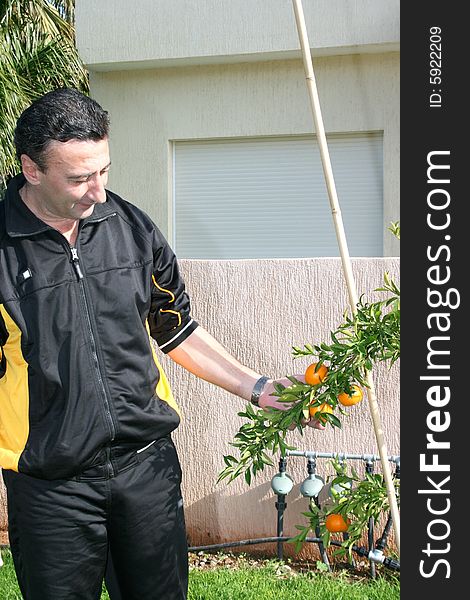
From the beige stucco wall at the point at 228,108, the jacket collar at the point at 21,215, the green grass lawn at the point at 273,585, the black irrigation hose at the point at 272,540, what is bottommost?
the green grass lawn at the point at 273,585

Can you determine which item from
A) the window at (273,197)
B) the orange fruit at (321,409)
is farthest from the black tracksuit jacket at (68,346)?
the window at (273,197)

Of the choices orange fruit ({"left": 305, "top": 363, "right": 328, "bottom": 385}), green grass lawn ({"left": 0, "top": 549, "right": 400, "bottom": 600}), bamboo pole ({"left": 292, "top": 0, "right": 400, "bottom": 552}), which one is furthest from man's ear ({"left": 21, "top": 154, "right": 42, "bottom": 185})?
green grass lawn ({"left": 0, "top": 549, "right": 400, "bottom": 600})

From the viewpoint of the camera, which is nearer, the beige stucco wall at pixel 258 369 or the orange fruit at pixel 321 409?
the orange fruit at pixel 321 409

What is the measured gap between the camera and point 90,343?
184 centimetres

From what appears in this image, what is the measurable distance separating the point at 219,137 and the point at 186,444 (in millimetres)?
4247

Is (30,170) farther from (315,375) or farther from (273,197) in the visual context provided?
(273,197)

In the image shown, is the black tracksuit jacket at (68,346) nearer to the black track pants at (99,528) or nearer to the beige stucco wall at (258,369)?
the black track pants at (99,528)

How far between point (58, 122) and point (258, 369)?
7.24 feet

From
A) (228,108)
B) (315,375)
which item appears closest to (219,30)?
(228,108)

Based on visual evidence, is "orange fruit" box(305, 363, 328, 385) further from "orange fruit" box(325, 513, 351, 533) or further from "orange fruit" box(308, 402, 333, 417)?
"orange fruit" box(325, 513, 351, 533)

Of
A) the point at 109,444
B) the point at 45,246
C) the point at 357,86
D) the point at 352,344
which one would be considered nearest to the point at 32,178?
the point at 45,246

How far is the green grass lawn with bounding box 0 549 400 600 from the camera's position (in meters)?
3.25

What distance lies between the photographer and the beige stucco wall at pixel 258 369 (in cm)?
370

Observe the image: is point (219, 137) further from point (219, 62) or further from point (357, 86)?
point (357, 86)
